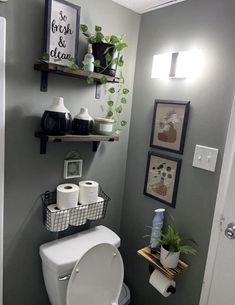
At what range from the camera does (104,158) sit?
1620 mm

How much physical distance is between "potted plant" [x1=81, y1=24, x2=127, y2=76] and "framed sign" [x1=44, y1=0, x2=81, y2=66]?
7 cm

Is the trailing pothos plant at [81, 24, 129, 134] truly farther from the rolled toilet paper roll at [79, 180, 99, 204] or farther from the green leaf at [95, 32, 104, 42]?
the rolled toilet paper roll at [79, 180, 99, 204]

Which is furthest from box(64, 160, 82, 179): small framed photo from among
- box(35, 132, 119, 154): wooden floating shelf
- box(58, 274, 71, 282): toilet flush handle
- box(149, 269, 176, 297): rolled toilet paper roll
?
Result: box(149, 269, 176, 297): rolled toilet paper roll

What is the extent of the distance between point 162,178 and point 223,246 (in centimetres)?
50

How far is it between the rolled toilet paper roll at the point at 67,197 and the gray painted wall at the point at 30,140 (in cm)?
10

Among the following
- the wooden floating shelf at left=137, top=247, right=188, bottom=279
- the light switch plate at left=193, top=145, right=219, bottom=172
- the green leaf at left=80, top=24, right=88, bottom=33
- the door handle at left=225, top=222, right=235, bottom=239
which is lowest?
the wooden floating shelf at left=137, top=247, right=188, bottom=279

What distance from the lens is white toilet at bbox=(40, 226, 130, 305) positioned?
122 cm

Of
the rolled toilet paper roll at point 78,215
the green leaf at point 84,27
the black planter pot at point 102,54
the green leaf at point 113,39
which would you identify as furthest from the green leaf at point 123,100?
the rolled toilet paper roll at point 78,215

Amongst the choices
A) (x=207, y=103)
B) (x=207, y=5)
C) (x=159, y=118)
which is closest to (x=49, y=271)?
(x=159, y=118)

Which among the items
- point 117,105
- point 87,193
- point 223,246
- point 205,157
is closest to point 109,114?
point 117,105

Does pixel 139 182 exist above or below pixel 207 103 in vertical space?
below

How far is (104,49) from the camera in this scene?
50.9 inches

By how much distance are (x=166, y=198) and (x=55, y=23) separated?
3.84 feet

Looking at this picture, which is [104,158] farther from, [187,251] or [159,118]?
[187,251]
